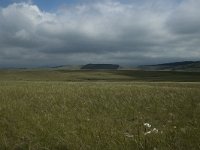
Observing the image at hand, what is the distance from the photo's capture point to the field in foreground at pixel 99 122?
7.46 metres

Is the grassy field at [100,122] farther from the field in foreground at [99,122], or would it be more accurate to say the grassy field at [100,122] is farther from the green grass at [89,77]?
the green grass at [89,77]

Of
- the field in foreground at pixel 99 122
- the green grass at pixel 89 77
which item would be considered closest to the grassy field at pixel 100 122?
the field in foreground at pixel 99 122

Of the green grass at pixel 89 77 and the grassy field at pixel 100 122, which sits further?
→ the green grass at pixel 89 77

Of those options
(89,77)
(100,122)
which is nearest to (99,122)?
(100,122)

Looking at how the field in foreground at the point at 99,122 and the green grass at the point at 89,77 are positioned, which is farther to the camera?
the green grass at the point at 89,77

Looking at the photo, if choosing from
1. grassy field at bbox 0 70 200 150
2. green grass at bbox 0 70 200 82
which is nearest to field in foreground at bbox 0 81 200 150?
grassy field at bbox 0 70 200 150

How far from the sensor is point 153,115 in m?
11.7

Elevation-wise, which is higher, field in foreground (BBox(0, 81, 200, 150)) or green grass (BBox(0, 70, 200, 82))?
field in foreground (BBox(0, 81, 200, 150))

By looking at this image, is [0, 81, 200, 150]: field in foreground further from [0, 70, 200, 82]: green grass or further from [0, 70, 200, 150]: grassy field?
[0, 70, 200, 82]: green grass

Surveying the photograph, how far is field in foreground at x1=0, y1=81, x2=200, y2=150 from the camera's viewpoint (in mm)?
7465

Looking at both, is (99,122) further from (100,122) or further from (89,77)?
(89,77)

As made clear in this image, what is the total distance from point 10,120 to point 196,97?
8.73 meters

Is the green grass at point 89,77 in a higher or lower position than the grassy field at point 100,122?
lower

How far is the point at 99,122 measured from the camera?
388 inches
